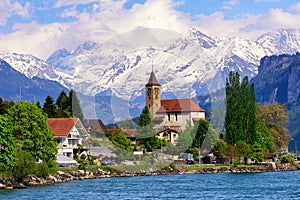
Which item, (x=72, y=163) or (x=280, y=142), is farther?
(x=280, y=142)

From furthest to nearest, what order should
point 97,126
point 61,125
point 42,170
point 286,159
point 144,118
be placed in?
point 286,159
point 61,125
point 42,170
point 97,126
point 144,118

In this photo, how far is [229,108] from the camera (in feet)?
236

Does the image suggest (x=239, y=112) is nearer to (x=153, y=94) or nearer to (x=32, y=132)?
(x=32, y=132)

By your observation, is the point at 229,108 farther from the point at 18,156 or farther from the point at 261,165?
the point at 18,156

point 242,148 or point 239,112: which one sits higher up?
point 239,112

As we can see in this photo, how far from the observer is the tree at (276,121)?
89.6 m

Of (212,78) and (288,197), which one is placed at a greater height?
(212,78)

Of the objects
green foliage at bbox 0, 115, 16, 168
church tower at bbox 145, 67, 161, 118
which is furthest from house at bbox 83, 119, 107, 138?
green foliage at bbox 0, 115, 16, 168

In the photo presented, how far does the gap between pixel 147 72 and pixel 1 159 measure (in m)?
26.4

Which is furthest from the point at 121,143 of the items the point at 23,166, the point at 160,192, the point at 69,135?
the point at 160,192

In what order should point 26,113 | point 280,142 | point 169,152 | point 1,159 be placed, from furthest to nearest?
1. point 280,142
2. point 169,152
3. point 26,113
4. point 1,159

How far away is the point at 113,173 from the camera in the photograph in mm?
59594

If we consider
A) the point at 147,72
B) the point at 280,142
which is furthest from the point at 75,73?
the point at 280,142

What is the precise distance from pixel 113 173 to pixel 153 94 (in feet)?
118
